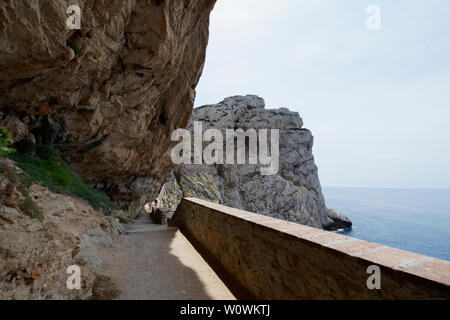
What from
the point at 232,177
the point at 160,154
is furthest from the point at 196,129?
the point at 160,154

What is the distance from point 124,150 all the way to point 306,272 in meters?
12.3

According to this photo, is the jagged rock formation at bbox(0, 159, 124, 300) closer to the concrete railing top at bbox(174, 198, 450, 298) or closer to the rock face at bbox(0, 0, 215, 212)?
the concrete railing top at bbox(174, 198, 450, 298)

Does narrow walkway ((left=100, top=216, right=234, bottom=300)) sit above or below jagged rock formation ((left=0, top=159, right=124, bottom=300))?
below

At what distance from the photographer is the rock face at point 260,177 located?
34594mm

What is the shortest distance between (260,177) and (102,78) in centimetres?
3824

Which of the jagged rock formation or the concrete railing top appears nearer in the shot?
the concrete railing top

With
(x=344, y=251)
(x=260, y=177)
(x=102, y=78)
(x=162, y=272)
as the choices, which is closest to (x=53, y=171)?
(x=102, y=78)

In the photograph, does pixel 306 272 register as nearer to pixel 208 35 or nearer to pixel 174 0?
pixel 174 0

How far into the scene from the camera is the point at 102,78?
8.41 meters

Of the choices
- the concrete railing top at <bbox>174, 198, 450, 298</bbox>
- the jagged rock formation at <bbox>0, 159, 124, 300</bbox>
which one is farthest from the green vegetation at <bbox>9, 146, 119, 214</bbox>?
the concrete railing top at <bbox>174, 198, 450, 298</bbox>

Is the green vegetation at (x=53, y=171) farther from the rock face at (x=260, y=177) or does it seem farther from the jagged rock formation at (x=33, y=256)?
the rock face at (x=260, y=177)

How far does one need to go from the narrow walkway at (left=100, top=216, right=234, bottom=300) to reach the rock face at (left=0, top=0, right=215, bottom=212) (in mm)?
5144

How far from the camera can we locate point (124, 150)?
12.2 meters

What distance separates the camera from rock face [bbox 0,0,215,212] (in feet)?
15.6
